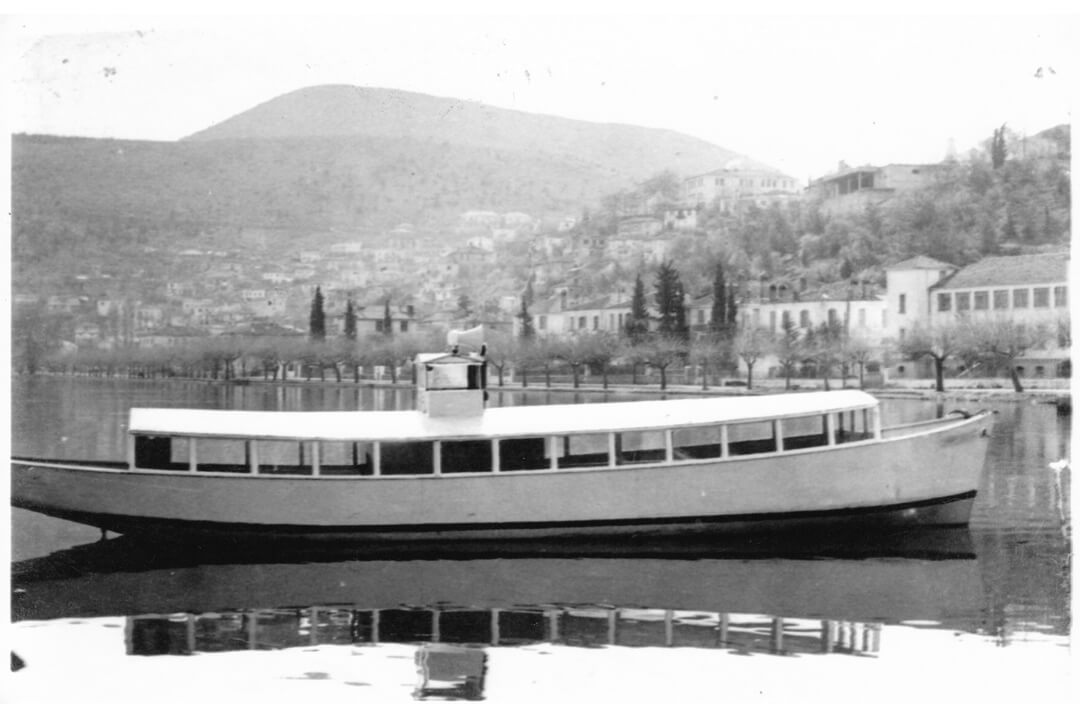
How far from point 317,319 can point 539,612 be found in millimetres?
3647

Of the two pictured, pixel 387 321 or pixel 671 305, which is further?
pixel 671 305

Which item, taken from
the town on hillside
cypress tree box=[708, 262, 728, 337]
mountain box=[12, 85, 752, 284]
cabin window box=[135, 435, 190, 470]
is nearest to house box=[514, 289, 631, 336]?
the town on hillside

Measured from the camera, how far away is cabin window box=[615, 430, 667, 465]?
8.16 metres

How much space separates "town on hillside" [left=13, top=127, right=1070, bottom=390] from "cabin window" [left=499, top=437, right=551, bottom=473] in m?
1.57

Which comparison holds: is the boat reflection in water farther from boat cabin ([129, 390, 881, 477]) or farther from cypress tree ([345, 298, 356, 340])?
cypress tree ([345, 298, 356, 340])

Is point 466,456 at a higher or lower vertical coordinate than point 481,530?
higher

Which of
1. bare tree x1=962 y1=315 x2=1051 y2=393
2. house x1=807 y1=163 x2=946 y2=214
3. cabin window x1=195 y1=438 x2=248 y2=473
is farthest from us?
house x1=807 y1=163 x2=946 y2=214

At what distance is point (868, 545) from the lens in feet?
26.5

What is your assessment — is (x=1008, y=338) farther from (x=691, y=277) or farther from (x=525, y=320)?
(x=525, y=320)

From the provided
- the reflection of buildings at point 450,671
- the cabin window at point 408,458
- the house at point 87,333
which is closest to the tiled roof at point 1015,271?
the cabin window at point 408,458

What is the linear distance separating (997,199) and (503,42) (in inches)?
152

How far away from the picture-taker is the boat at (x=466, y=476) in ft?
25.3

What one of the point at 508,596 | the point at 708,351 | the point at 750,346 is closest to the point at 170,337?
the point at 508,596

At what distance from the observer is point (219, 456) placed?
8.38 m
